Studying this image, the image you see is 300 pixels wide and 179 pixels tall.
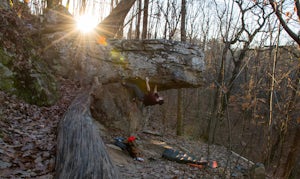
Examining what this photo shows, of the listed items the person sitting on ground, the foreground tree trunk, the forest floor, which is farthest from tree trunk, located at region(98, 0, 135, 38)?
the foreground tree trunk

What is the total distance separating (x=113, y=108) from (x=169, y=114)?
1144 cm

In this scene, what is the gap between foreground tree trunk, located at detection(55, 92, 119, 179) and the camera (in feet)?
8.09

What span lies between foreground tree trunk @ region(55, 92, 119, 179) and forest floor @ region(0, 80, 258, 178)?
214mm

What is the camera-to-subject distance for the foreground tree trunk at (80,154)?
8.09 ft

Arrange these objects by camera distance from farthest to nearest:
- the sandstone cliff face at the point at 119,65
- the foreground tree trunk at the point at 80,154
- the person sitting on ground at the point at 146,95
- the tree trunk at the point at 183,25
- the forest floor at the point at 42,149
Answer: the tree trunk at the point at 183,25, the sandstone cliff face at the point at 119,65, the person sitting on ground at the point at 146,95, the forest floor at the point at 42,149, the foreground tree trunk at the point at 80,154

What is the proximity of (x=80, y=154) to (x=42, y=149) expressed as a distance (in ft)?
2.68

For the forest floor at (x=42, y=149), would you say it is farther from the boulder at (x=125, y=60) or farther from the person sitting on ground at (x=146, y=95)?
the person sitting on ground at (x=146, y=95)

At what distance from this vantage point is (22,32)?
6.49m

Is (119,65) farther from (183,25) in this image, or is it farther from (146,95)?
(183,25)

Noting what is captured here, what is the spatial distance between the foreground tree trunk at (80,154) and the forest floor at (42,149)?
0.21m

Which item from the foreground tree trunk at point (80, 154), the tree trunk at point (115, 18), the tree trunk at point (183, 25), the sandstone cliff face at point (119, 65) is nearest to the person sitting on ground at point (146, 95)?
the sandstone cliff face at point (119, 65)

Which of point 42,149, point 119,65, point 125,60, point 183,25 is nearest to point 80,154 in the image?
point 42,149

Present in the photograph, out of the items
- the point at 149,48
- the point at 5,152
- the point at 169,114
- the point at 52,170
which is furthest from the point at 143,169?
the point at 169,114

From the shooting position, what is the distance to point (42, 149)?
130 inches
